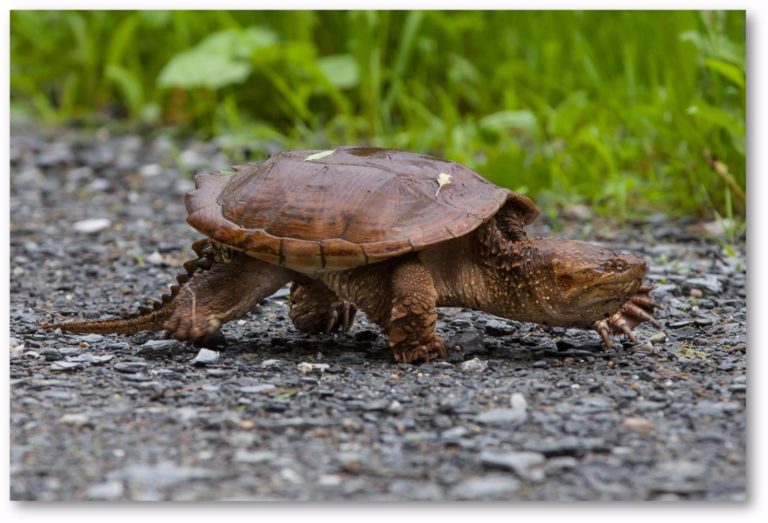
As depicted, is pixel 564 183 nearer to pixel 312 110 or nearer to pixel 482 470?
pixel 312 110

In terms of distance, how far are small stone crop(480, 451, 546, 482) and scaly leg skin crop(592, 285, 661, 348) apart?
1.17m

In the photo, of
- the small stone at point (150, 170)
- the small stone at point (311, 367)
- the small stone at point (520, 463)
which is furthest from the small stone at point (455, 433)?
the small stone at point (150, 170)

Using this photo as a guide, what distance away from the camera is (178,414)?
10.7ft

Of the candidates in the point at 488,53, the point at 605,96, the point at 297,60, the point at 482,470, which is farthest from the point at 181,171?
the point at 482,470

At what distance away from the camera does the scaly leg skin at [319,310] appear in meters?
4.17

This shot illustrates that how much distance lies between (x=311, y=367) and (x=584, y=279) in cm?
95

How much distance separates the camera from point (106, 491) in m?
2.71

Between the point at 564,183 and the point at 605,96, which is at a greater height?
the point at 605,96

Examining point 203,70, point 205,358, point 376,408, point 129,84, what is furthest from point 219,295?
point 129,84

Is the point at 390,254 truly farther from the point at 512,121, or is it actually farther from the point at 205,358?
the point at 512,121

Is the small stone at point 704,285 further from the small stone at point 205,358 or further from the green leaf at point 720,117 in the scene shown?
the small stone at point 205,358

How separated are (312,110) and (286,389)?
5133 mm

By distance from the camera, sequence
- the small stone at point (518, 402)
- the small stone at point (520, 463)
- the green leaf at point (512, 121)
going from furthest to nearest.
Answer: the green leaf at point (512, 121)
the small stone at point (518, 402)
the small stone at point (520, 463)

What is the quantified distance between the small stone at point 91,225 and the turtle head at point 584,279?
321 cm
